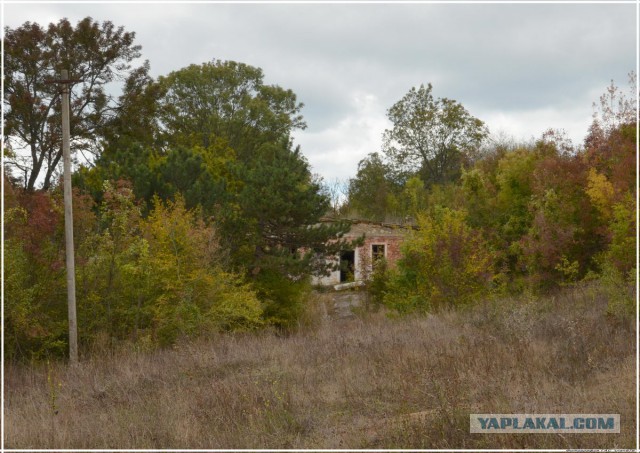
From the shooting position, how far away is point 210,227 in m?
16.9

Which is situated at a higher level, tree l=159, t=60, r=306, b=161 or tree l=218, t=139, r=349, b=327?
tree l=159, t=60, r=306, b=161

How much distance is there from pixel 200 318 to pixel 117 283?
7.31ft

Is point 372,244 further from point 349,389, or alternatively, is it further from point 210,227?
point 349,389

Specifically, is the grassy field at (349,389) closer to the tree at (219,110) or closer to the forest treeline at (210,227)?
the forest treeline at (210,227)

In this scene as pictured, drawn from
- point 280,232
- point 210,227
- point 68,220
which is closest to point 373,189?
point 280,232

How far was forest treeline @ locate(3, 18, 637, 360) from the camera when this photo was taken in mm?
14055

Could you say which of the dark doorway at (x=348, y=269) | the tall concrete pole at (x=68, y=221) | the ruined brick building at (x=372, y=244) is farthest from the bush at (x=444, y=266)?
the tall concrete pole at (x=68, y=221)

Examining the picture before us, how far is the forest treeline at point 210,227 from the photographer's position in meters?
14.1

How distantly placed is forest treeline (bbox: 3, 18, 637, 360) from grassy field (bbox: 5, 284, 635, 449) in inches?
80.6

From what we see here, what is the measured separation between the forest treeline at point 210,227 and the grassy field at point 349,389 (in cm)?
205

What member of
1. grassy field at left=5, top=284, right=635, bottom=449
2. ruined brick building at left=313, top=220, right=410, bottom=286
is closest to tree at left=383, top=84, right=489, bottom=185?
ruined brick building at left=313, top=220, right=410, bottom=286

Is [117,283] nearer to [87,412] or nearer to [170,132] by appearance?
[87,412]

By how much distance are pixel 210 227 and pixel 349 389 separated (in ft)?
30.1

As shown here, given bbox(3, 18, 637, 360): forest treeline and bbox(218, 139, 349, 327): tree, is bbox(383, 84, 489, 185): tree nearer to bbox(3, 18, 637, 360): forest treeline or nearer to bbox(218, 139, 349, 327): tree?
bbox(3, 18, 637, 360): forest treeline
